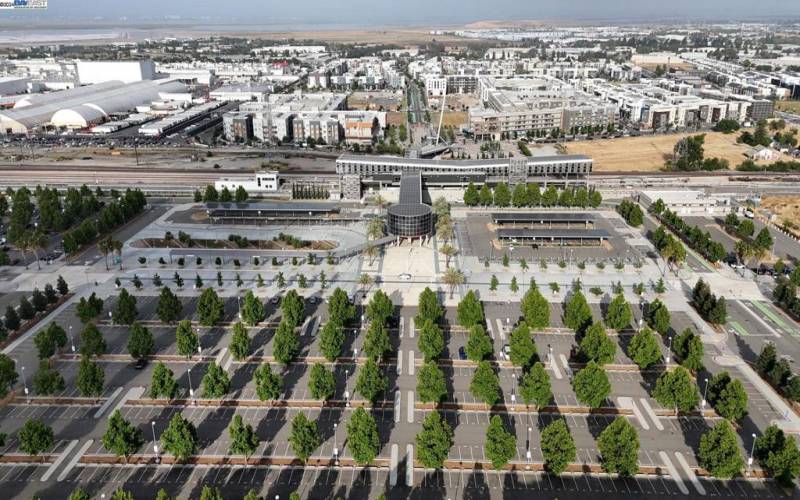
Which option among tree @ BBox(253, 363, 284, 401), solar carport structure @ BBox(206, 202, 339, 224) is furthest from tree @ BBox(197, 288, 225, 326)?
solar carport structure @ BBox(206, 202, 339, 224)

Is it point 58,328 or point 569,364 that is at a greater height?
point 58,328

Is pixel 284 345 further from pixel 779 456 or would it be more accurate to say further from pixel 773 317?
pixel 773 317

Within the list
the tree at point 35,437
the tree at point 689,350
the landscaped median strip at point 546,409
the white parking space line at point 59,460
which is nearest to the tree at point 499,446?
the landscaped median strip at point 546,409

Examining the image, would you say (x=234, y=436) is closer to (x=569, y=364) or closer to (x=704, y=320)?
(x=569, y=364)

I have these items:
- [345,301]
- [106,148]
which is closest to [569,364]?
[345,301]

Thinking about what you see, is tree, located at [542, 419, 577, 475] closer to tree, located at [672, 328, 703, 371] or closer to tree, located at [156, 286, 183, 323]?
tree, located at [672, 328, 703, 371]

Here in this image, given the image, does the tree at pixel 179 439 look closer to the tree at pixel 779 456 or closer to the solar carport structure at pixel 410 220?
the tree at pixel 779 456
